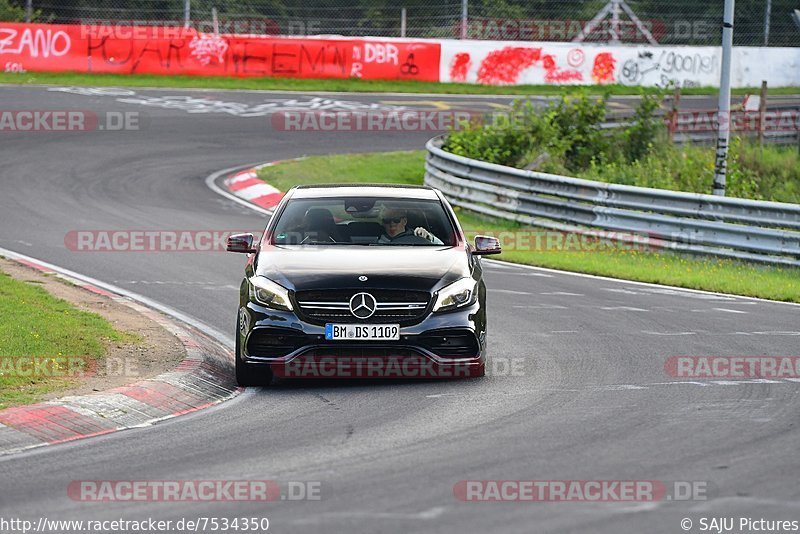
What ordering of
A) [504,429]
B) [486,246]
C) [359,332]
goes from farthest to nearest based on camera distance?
[486,246]
[359,332]
[504,429]

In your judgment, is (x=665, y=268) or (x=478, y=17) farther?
(x=478, y=17)

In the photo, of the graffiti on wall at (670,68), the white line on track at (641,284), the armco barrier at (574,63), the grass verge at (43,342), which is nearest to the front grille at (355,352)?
the grass verge at (43,342)

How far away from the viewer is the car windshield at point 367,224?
10.7 metres

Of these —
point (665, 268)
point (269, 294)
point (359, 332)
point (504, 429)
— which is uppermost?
point (269, 294)

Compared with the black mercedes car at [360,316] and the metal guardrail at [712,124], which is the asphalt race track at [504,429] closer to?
the black mercedes car at [360,316]

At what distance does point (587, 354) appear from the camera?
1114 cm

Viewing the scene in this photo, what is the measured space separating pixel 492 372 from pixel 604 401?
57.9 inches

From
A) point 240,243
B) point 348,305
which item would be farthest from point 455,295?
point 240,243

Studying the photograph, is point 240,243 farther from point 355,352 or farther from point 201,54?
point 201,54

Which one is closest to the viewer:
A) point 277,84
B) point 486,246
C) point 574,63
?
point 486,246

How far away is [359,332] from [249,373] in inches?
37.9

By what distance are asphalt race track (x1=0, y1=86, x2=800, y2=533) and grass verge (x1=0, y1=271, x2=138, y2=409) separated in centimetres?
130

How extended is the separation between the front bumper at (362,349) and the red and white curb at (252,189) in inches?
483

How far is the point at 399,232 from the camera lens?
10836 mm
